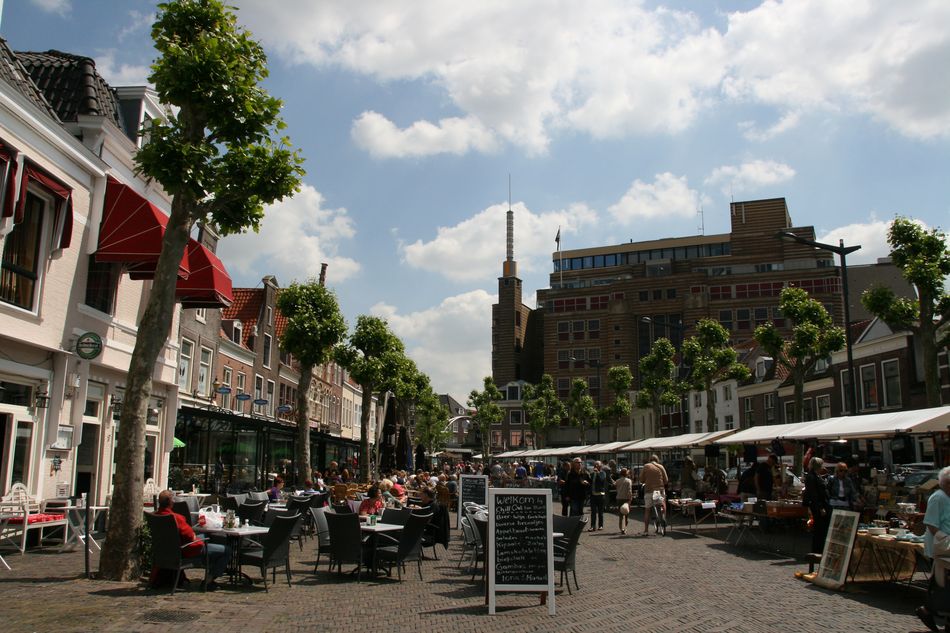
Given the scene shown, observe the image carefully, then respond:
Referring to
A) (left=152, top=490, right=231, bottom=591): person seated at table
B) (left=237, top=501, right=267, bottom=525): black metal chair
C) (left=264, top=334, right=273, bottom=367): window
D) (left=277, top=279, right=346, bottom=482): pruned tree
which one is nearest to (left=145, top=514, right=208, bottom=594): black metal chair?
(left=152, top=490, right=231, bottom=591): person seated at table

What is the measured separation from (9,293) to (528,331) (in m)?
99.5

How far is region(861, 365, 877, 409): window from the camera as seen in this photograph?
3506cm

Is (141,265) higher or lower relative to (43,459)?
higher

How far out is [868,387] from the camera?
117ft

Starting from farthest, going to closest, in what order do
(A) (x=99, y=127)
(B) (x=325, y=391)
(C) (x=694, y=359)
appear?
(B) (x=325, y=391) → (C) (x=694, y=359) → (A) (x=99, y=127)

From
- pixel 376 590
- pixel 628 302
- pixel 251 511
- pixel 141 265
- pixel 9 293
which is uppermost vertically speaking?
pixel 628 302

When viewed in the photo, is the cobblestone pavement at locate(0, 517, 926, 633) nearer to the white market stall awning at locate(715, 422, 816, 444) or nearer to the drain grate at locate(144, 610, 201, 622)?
the drain grate at locate(144, 610, 201, 622)

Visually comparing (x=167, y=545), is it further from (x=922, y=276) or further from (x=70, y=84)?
(x=922, y=276)

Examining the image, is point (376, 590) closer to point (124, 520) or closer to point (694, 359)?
point (124, 520)

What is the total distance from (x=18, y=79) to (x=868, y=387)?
35.5 m

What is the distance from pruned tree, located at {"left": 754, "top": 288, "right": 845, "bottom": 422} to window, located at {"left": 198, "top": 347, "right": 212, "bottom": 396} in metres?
22.3

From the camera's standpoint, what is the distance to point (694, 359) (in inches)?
1521

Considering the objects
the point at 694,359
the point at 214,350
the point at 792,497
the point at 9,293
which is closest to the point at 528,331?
the point at 694,359

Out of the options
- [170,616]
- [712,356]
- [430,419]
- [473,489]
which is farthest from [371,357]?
[430,419]
